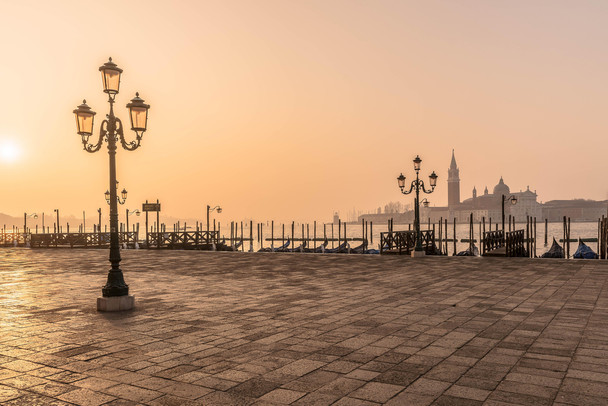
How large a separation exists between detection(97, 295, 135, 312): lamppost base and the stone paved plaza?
17 cm

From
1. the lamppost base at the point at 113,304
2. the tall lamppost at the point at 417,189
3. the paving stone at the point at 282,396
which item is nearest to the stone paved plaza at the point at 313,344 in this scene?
the paving stone at the point at 282,396

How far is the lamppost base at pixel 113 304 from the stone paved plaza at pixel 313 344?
0.55ft

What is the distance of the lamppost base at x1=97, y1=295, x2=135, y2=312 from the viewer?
835 centimetres

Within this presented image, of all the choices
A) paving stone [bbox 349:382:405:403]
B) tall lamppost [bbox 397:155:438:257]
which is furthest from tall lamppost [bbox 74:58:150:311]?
tall lamppost [bbox 397:155:438:257]

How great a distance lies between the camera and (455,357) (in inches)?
207

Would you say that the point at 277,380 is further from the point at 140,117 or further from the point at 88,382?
the point at 140,117

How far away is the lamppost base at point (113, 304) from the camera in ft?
27.4

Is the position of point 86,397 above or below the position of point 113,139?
below

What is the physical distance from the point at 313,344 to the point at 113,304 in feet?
14.2

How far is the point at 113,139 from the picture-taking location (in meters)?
9.32

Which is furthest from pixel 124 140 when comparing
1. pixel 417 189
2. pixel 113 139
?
pixel 417 189

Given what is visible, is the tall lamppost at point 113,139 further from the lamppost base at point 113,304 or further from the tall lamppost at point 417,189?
the tall lamppost at point 417,189

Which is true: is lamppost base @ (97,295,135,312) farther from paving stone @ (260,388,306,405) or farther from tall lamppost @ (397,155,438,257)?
tall lamppost @ (397,155,438,257)

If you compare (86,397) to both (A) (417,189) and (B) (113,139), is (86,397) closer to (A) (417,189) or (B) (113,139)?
(B) (113,139)
